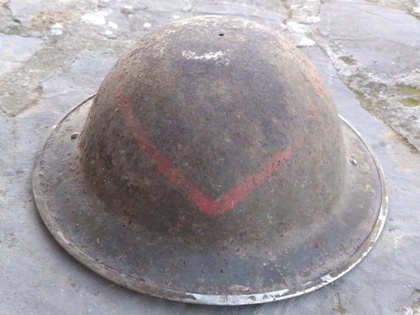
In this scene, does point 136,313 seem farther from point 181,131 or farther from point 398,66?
point 398,66

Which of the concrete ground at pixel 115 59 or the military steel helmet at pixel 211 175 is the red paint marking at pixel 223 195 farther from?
the concrete ground at pixel 115 59

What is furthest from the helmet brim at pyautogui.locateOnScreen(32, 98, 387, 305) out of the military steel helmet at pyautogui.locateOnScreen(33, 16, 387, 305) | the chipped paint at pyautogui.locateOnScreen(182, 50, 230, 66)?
the chipped paint at pyautogui.locateOnScreen(182, 50, 230, 66)

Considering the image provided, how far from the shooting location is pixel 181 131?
1.34 metres

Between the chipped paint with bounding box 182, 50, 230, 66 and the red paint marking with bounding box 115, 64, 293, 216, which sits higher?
the chipped paint with bounding box 182, 50, 230, 66

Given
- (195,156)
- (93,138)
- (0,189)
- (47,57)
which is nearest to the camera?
(195,156)

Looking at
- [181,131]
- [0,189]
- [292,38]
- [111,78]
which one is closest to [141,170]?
[181,131]

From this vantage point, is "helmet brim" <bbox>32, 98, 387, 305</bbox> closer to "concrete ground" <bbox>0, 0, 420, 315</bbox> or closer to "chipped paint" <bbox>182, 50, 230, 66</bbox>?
"concrete ground" <bbox>0, 0, 420, 315</bbox>

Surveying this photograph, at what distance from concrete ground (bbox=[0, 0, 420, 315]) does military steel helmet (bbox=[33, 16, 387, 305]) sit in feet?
0.24

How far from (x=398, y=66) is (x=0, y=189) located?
189 cm

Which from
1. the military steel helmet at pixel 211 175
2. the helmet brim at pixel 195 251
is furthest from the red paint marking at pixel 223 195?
the helmet brim at pixel 195 251

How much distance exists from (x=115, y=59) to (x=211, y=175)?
1.25 metres

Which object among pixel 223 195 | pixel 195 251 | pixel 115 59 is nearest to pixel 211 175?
pixel 223 195

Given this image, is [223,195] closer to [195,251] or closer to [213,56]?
[195,251]

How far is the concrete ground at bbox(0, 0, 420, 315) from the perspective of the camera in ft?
4.65
